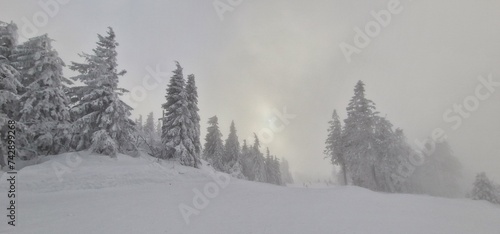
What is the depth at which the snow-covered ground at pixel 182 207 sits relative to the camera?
34.3 feet

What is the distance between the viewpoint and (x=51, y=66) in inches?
818

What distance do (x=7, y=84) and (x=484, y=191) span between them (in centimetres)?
4936

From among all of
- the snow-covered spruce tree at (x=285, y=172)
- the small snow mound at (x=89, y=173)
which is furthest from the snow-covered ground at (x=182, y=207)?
the snow-covered spruce tree at (x=285, y=172)

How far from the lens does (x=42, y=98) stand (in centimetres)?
1995

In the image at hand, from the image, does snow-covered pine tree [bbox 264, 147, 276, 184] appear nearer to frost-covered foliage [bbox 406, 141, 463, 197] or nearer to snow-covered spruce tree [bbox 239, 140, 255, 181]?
snow-covered spruce tree [bbox 239, 140, 255, 181]

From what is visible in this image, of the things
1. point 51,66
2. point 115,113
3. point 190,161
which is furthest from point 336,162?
point 51,66

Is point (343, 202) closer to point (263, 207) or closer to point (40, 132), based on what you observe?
point (263, 207)

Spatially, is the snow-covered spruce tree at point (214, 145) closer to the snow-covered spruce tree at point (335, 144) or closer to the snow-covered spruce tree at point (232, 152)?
the snow-covered spruce tree at point (232, 152)

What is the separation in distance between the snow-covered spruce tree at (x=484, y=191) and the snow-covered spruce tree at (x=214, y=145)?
3601 centimetres

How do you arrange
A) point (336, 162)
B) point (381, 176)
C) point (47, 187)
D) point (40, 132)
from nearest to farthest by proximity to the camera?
point (47, 187) < point (40, 132) < point (381, 176) < point (336, 162)

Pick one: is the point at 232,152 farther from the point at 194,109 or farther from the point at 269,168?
the point at 269,168

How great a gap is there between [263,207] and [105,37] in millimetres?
20431

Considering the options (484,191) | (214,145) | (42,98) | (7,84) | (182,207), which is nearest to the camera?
(182,207)

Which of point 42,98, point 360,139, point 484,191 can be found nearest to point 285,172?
Answer: point 360,139
